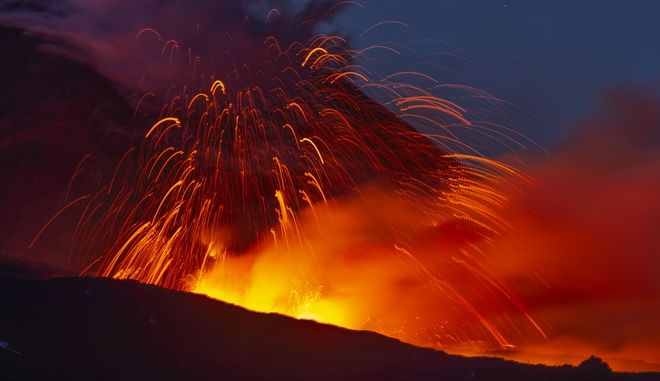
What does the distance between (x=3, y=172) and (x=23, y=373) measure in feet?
47.7

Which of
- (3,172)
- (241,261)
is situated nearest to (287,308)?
(241,261)

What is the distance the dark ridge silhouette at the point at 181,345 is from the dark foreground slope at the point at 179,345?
2cm

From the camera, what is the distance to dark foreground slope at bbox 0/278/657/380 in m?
11.4

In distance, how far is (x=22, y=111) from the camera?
2323 cm

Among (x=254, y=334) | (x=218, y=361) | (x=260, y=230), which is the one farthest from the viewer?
(x=260, y=230)

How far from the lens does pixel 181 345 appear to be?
12844mm

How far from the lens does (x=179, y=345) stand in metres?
12.8

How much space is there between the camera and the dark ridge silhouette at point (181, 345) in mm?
11352

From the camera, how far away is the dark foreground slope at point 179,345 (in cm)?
1136

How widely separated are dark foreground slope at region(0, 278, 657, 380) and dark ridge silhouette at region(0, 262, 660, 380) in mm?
19

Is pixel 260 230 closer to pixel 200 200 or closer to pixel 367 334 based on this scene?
pixel 200 200

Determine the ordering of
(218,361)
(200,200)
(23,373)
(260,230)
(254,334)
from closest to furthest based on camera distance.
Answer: (23,373)
(218,361)
(254,334)
(200,200)
(260,230)

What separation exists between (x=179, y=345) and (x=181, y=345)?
36 millimetres

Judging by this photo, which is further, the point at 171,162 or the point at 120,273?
the point at 171,162
